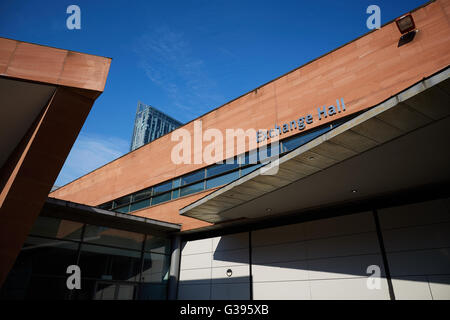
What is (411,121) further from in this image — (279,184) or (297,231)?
(297,231)

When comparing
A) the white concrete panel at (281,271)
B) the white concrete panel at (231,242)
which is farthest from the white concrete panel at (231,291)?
the white concrete panel at (231,242)

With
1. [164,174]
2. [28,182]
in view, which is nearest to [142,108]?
[164,174]

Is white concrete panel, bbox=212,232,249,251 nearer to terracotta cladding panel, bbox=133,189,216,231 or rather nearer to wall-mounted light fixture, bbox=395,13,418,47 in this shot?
terracotta cladding panel, bbox=133,189,216,231

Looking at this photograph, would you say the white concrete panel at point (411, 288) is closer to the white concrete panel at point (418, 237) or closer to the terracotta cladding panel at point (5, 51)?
the white concrete panel at point (418, 237)

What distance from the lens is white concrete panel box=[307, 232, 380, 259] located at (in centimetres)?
879

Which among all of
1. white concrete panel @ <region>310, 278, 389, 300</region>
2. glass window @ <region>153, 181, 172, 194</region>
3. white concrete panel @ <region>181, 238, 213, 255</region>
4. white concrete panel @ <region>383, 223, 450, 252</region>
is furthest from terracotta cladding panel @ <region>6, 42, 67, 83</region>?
glass window @ <region>153, 181, 172, 194</region>

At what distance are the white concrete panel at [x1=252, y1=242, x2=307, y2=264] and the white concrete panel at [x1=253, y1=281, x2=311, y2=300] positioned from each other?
2.71ft

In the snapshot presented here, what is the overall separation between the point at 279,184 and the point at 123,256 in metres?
8.69

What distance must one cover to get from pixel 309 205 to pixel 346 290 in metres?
2.80

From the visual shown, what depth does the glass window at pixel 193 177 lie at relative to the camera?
14837 millimetres

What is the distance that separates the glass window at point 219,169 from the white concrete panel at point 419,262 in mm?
7153

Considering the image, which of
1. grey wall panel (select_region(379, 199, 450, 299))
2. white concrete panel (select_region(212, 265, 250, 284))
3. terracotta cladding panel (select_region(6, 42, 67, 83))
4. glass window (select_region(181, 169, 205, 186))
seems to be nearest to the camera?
terracotta cladding panel (select_region(6, 42, 67, 83))

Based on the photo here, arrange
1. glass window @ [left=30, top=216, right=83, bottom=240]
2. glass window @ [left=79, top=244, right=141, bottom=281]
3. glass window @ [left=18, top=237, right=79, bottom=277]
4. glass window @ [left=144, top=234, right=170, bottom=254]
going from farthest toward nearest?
glass window @ [left=144, top=234, right=170, bottom=254]
glass window @ [left=79, top=244, right=141, bottom=281]
glass window @ [left=30, top=216, right=83, bottom=240]
glass window @ [left=18, top=237, right=79, bottom=277]

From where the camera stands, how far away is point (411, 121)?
525 centimetres
